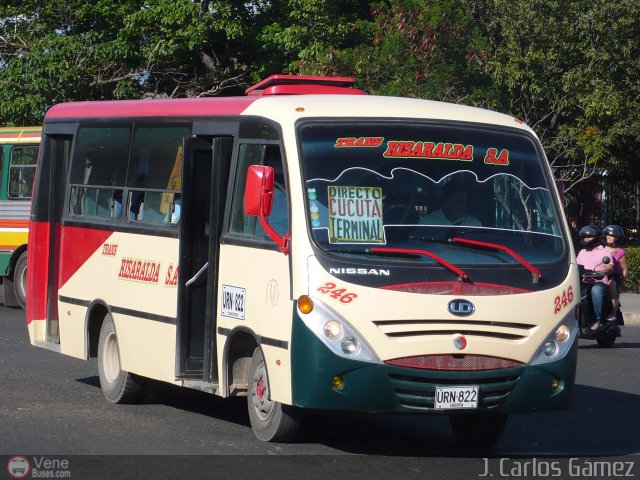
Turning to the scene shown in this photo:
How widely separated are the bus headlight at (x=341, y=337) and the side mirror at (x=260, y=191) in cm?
82

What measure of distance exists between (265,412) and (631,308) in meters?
14.3

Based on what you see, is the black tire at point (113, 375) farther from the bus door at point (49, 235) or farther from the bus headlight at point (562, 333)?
the bus headlight at point (562, 333)

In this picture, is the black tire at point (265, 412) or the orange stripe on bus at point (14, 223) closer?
the black tire at point (265, 412)

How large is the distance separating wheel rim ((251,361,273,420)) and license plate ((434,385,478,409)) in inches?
49.6

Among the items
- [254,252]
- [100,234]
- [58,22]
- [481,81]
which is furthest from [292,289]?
[58,22]

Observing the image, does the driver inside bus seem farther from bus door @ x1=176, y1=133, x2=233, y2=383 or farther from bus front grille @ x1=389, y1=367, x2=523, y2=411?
bus door @ x1=176, y1=133, x2=233, y2=383

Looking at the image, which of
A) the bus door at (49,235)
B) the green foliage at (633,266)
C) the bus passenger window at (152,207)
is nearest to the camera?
the bus passenger window at (152,207)

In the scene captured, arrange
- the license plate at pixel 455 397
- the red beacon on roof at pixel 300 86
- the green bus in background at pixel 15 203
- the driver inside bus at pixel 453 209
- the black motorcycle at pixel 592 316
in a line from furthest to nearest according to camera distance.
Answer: the green bus in background at pixel 15 203
the black motorcycle at pixel 592 316
the red beacon on roof at pixel 300 86
the driver inside bus at pixel 453 209
the license plate at pixel 455 397

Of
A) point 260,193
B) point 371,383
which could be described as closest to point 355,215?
point 260,193

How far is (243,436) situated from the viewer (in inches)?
367

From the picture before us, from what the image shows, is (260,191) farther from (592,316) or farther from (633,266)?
(633,266)

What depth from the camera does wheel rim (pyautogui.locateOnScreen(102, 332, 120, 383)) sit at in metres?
11.2

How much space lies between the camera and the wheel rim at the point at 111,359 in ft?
36.9

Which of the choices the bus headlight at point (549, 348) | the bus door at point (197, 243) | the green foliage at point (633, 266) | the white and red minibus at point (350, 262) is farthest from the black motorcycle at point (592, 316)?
the green foliage at point (633, 266)
